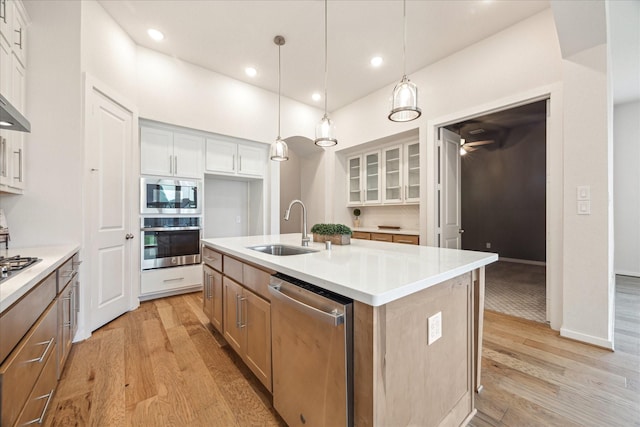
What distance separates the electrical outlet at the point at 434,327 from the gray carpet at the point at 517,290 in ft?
7.72

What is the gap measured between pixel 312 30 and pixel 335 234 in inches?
94.1

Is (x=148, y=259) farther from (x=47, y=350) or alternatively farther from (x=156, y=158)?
(x=47, y=350)

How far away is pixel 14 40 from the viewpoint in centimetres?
196

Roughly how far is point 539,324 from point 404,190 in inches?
91.5

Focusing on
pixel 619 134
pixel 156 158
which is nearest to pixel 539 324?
pixel 619 134

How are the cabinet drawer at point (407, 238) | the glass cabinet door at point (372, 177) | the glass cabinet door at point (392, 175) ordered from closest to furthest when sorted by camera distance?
1. the cabinet drawer at point (407, 238)
2. the glass cabinet door at point (392, 175)
3. the glass cabinet door at point (372, 177)

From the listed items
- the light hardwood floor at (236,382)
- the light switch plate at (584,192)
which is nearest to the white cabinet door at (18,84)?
the light hardwood floor at (236,382)

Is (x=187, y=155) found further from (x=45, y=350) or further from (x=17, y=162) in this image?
(x=45, y=350)

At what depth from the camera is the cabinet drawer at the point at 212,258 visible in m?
2.25

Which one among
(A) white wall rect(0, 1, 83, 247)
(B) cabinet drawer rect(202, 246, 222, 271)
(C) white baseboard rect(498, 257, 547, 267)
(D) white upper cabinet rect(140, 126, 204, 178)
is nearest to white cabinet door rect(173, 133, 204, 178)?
(D) white upper cabinet rect(140, 126, 204, 178)

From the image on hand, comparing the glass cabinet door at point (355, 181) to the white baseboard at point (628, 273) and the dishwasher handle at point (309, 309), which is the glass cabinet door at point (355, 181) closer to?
the dishwasher handle at point (309, 309)

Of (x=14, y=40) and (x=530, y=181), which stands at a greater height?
(x=14, y=40)

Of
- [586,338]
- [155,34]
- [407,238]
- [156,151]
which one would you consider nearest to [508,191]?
[407,238]

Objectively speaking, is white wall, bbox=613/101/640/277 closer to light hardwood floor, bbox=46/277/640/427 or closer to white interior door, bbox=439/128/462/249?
light hardwood floor, bbox=46/277/640/427
